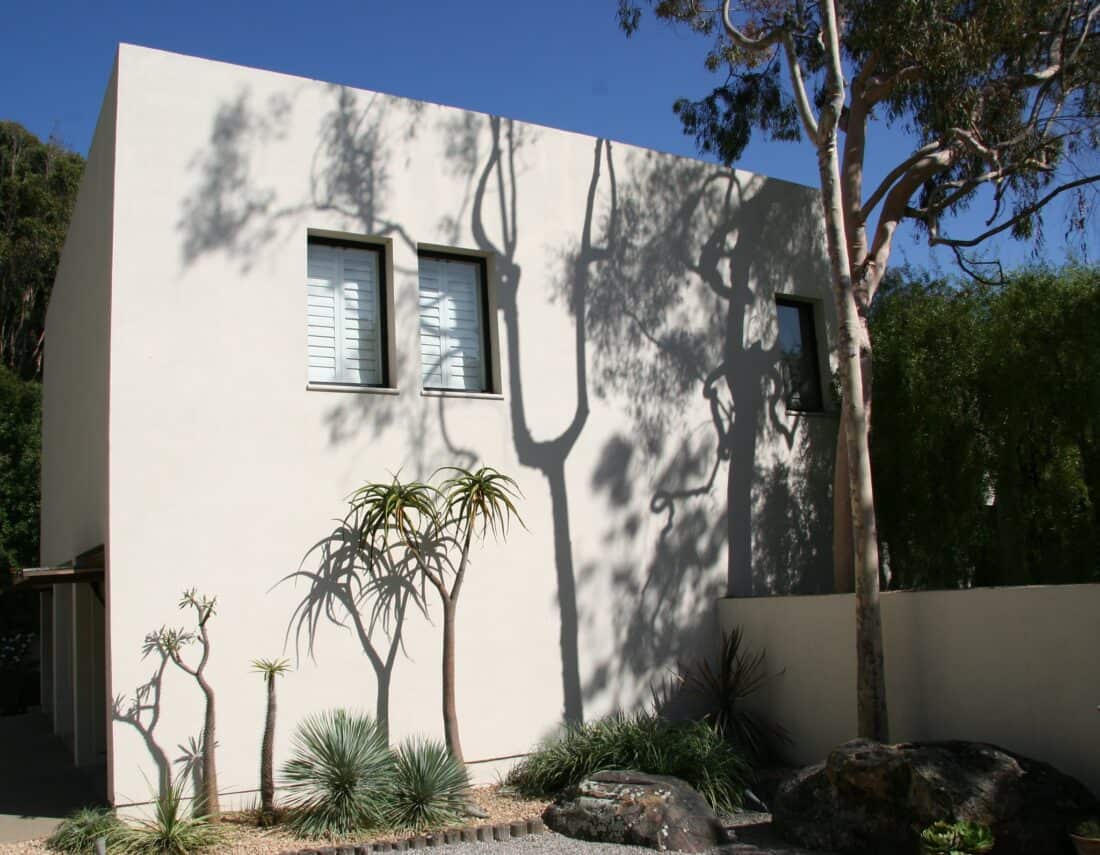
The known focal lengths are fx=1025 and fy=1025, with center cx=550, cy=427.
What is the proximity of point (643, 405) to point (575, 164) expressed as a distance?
8.05 feet

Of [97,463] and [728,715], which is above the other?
[97,463]

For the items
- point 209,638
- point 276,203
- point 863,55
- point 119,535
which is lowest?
point 209,638

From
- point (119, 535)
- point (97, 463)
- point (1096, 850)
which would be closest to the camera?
point (1096, 850)

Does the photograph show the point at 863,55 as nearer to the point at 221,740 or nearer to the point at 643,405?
the point at 643,405

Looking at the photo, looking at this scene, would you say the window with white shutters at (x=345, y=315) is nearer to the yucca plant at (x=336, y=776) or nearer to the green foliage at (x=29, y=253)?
the yucca plant at (x=336, y=776)

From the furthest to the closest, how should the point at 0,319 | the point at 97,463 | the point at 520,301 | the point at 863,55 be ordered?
the point at 0,319 → the point at 863,55 → the point at 520,301 → the point at 97,463

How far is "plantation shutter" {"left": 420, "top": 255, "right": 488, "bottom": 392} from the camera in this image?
9148mm

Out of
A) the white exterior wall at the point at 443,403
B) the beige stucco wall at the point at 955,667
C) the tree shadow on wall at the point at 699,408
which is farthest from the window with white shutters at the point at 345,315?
the beige stucco wall at the point at 955,667

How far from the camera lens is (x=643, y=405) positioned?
32.9 ft

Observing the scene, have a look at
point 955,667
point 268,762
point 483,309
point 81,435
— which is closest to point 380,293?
point 483,309

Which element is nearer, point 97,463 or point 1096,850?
point 1096,850

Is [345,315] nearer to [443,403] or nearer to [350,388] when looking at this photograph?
[350,388]

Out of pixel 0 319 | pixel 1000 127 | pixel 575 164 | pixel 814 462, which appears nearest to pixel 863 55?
pixel 1000 127

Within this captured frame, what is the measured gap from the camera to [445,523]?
856 centimetres
